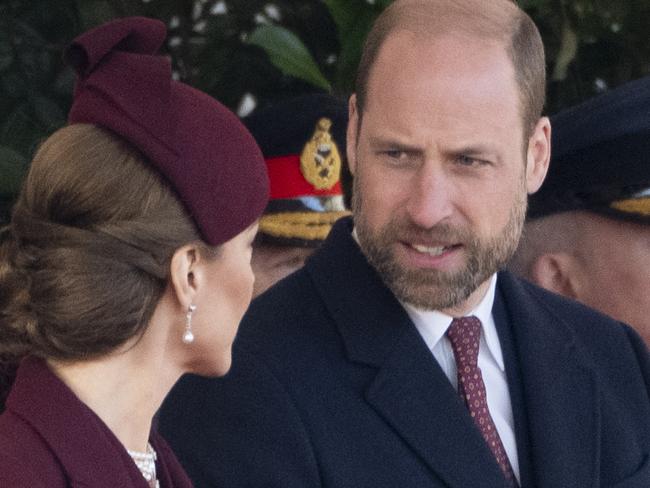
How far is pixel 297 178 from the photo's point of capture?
3697 mm

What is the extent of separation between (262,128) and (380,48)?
0.91 metres

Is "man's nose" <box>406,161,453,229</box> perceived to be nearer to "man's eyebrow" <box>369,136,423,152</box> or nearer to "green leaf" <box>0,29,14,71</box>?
"man's eyebrow" <box>369,136,423,152</box>

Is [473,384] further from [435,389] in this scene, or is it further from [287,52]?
[287,52]

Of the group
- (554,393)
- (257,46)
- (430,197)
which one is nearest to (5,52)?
(257,46)

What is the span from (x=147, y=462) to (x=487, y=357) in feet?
2.25

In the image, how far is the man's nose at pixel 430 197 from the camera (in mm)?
2559

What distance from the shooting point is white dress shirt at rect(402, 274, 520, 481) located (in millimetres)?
2707

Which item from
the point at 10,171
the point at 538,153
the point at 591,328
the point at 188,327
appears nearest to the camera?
the point at 188,327

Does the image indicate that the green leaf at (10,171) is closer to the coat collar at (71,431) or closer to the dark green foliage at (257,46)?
the dark green foliage at (257,46)

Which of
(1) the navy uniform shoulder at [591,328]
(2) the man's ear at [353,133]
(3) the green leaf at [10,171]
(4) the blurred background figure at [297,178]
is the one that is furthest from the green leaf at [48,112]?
(1) the navy uniform shoulder at [591,328]

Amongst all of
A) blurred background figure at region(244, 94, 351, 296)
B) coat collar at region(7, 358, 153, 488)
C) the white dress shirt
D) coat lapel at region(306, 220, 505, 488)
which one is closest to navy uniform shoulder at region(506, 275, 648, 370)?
the white dress shirt

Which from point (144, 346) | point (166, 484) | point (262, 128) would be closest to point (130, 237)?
point (144, 346)

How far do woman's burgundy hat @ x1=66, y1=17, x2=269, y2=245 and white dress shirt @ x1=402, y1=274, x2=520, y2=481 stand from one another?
0.45 metres

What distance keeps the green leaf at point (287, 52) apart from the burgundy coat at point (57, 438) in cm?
139
